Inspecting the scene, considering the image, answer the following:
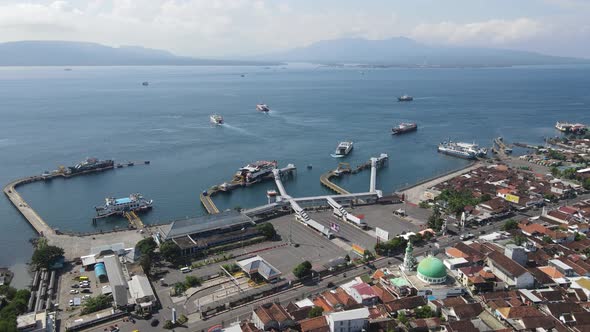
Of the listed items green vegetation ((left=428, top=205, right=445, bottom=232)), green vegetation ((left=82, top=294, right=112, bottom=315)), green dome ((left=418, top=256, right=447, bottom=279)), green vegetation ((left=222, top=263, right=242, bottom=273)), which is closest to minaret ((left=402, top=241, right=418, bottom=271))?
green dome ((left=418, top=256, right=447, bottom=279))

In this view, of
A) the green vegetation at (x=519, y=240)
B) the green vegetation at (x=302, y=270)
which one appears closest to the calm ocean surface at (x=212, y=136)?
the green vegetation at (x=302, y=270)

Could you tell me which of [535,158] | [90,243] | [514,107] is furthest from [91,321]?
[514,107]

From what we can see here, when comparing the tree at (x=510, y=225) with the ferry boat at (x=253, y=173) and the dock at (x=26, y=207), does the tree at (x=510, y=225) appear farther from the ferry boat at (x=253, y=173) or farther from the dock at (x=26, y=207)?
the dock at (x=26, y=207)

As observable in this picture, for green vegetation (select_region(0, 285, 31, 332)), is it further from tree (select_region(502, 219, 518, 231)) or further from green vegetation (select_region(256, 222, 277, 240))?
tree (select_region(502, 219, 518, 231))

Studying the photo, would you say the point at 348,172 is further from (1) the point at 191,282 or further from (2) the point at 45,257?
(2) the point at 45,257

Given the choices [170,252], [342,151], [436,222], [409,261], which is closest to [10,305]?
[170,252]
